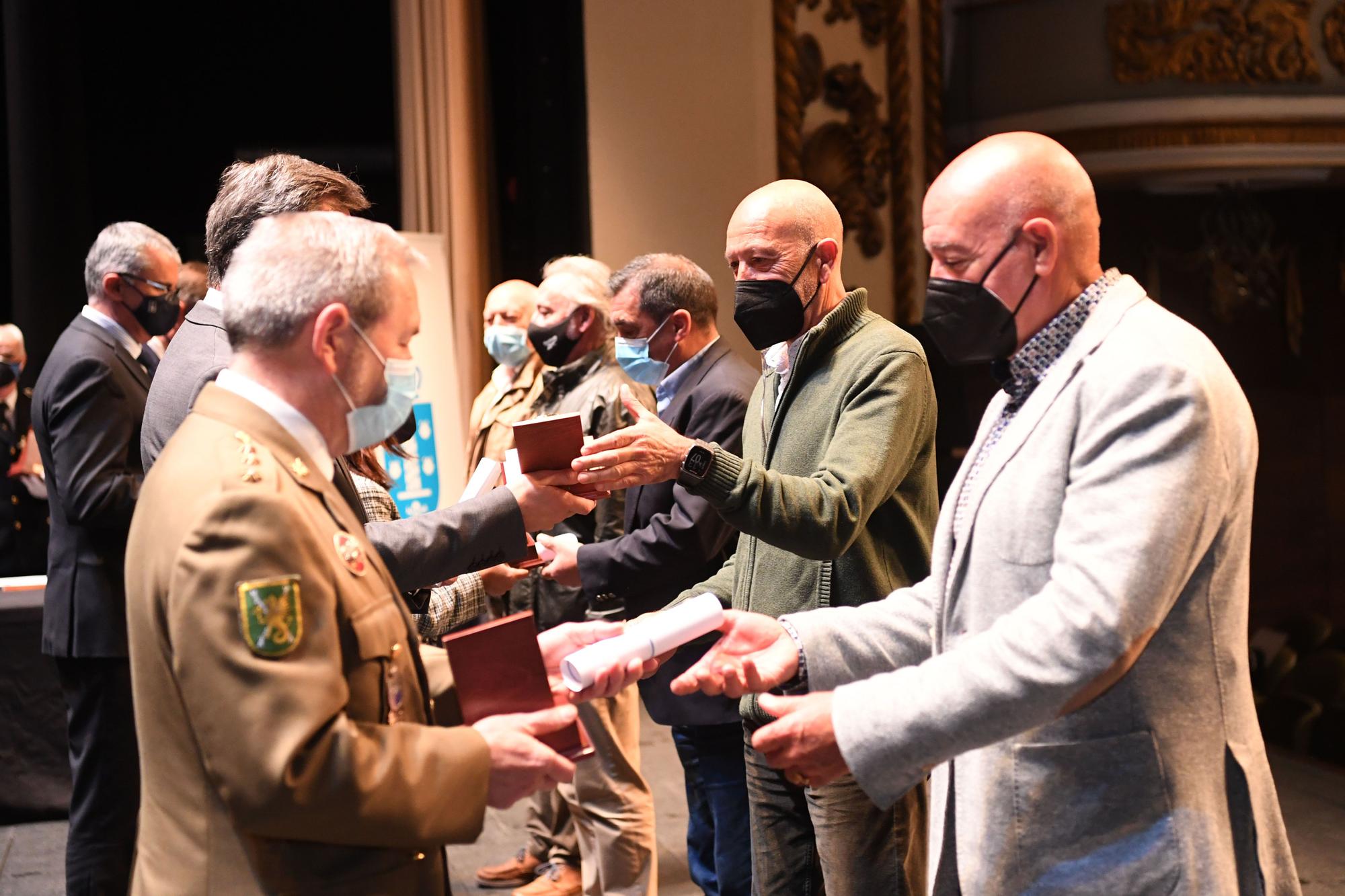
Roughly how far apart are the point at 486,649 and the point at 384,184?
6.09 metres

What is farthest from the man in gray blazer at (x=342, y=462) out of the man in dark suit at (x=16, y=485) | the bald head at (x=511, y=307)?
the man in dark suit at (x=16, y=485)

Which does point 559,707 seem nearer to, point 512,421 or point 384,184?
point 512,421

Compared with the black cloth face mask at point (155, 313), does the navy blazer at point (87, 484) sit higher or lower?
lower

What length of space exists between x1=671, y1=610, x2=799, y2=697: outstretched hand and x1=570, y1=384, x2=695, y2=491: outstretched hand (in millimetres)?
364

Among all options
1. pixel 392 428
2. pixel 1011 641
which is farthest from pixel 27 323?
pixel 1011 641

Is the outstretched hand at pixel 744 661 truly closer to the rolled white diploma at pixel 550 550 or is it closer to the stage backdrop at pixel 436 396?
the rolled white diploma at pixel 550 550

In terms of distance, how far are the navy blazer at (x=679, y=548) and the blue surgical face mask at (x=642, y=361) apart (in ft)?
0.80

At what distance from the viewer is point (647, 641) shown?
6.23ft

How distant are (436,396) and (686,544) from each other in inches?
A: 112

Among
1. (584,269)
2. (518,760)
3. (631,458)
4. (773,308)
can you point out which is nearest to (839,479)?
(631,458)

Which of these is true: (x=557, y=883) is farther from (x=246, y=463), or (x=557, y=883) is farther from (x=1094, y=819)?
(x=246, y=463)

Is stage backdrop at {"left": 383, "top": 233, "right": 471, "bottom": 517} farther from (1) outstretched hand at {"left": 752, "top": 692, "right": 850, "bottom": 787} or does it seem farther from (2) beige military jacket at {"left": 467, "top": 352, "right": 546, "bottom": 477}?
(1) outstretched hand at {"left": 752, "top": 692, "right": 850, "bottom": 787}

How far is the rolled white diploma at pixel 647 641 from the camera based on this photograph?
1821 mm

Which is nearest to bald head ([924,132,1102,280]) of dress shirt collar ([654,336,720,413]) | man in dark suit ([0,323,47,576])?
A: dress shirt collar ([654,336,720,413])
